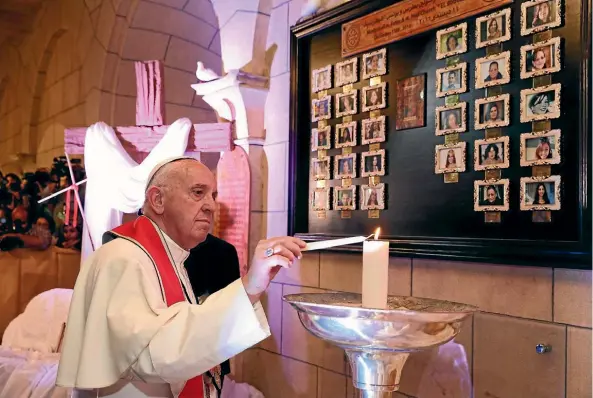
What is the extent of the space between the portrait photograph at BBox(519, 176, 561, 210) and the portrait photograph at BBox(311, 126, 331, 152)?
122 cm

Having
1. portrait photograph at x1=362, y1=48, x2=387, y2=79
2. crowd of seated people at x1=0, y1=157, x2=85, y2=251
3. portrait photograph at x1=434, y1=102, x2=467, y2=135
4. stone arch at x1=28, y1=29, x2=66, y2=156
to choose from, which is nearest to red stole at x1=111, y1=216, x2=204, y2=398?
portrait photograph at x1=434, y1=102, x2=467, y2=135

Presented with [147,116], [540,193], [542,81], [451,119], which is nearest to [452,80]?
[451,119]

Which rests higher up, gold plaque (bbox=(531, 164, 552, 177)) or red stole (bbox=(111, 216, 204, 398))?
gold plaque (bbox=(531, 164, 552, 177))

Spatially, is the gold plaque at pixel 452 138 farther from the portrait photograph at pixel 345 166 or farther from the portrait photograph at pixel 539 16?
the portrait photograph at pixel 345 166

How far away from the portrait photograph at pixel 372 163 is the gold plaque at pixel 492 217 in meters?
0.64

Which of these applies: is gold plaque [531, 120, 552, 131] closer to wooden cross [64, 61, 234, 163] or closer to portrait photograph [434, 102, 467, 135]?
portrait photograph [434, 102, 467, 135]

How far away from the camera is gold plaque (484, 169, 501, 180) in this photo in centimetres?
239

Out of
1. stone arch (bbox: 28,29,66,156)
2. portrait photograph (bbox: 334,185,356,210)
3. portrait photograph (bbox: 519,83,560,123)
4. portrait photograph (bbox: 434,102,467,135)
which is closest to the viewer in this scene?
portrait photograph (bbox: 519,83,560,123)

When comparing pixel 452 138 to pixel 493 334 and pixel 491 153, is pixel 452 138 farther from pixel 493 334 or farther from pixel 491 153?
pixel 493 334

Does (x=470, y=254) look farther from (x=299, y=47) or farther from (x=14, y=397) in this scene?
(x=14, y=397)

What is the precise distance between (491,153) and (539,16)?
0.53 m

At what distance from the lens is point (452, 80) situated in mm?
2586

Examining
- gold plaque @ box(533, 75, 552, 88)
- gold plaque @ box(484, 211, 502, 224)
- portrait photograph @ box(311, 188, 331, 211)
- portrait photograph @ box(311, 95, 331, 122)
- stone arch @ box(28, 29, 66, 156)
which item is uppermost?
stone arch @ box(28, 29, 66, 156)

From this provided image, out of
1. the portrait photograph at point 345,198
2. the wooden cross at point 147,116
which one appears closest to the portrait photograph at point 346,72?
the portrait photograph at point 345,198
